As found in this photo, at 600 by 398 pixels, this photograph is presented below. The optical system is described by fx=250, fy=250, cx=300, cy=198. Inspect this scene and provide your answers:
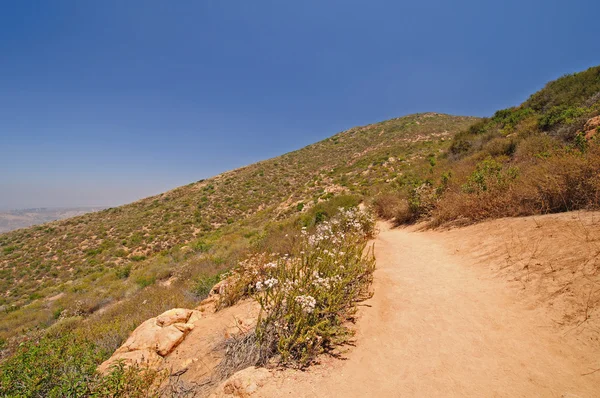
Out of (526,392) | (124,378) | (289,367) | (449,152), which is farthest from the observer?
(449,152)

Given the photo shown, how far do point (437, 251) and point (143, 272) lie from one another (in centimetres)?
1324

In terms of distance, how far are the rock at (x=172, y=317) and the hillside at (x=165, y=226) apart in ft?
14.9

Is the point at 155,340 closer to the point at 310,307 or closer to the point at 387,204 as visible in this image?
the point at 310,307

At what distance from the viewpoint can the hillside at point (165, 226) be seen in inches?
482

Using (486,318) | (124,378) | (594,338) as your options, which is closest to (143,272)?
(124,378)

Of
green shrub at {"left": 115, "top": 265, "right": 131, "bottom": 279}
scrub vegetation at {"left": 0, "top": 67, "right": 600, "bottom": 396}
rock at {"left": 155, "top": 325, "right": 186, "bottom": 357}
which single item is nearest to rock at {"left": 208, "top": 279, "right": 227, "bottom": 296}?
scrub vegetation at {"left": 0, "top": 67, "right": 600, "bottom": 396}

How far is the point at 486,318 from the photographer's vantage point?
11.4ft

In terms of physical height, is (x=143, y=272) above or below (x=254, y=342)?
below

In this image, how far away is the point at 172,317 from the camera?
4832 millimetres

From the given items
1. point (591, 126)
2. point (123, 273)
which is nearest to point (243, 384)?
point (591, 126)

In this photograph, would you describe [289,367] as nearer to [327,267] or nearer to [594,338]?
[327,267]

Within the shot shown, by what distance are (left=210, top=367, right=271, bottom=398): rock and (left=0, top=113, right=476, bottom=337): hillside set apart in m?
7.18

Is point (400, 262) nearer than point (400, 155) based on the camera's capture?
Yes

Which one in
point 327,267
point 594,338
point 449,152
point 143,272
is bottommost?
point 143,272
